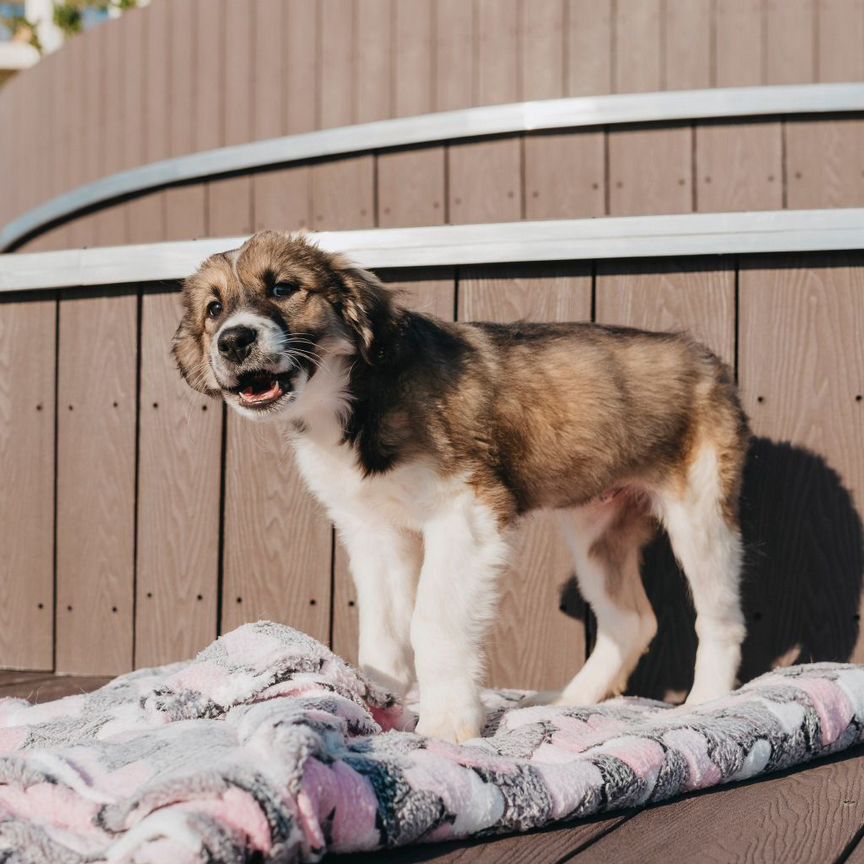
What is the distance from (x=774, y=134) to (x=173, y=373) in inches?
116

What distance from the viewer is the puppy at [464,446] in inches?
124

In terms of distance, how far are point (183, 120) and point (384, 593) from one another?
169 inches

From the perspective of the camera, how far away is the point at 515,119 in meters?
5.60

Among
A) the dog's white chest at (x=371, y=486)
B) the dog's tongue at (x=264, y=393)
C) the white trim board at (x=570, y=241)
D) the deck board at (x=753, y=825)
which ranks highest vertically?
the white trim board at (x=570, y=241)

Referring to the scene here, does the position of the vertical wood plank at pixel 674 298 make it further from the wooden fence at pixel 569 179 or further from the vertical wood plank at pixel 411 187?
the vertical wood plank at pixel 411 187

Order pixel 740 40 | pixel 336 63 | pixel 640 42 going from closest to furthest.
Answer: pixel 740 40 < pixel 640 42 < pixel 336 63

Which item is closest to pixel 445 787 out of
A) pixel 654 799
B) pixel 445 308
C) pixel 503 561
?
pixel 654 799

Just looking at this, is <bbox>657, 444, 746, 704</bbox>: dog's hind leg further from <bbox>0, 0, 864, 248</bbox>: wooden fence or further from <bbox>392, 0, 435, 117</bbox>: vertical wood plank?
<bbox>392, 0, 435, 117</bbox>: vertical wood plank

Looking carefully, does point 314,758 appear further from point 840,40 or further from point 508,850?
point 840,40

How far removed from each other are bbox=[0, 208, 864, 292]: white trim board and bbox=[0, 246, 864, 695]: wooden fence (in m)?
0.08

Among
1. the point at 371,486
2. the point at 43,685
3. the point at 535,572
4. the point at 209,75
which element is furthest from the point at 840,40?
the point at 43,685

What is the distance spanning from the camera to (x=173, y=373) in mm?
4359

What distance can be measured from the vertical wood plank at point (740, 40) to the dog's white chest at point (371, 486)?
306 cm

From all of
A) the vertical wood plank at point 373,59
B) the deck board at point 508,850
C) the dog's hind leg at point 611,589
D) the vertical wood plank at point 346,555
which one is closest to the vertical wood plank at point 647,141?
the vertical wood plank at point 373,59
